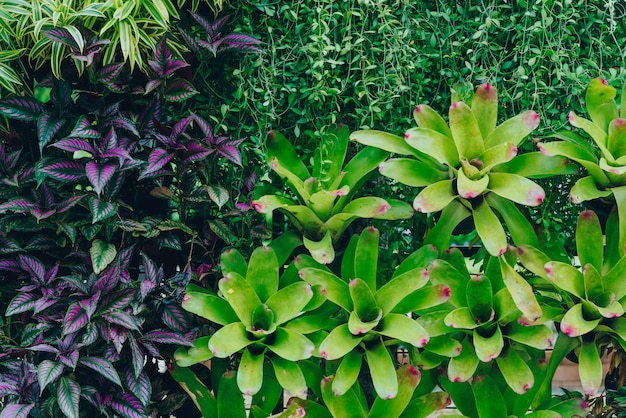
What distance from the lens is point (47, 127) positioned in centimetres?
205

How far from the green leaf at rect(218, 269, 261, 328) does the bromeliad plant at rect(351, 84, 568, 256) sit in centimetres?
61

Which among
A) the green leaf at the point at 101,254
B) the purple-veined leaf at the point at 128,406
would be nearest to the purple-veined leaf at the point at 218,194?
the green leaf at the point at 101,254

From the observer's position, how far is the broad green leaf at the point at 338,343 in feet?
6.62

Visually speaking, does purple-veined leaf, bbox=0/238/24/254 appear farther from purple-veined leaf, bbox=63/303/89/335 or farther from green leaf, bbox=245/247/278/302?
green leaf, bbox=245/247/278/302

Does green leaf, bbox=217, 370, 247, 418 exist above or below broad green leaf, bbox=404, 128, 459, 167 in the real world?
below

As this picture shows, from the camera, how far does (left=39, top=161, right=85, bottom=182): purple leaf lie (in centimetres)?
204

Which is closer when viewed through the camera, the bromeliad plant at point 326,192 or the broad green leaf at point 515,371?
the broad green leaf at point 515,371

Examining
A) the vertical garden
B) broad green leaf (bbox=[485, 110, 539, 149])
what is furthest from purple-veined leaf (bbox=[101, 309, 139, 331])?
broad green leaf (bbox=[485, 110, 539, 149])

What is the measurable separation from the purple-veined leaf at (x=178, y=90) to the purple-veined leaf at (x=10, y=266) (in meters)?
0.76

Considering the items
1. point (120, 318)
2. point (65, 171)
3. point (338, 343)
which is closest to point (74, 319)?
point (120, 318)

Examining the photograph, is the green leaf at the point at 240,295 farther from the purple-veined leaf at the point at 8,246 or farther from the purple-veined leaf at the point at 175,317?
the purple-veined leaf at the point at 8,246

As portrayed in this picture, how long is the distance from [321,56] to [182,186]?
0.69m

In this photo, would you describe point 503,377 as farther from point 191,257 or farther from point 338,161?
point 191,257

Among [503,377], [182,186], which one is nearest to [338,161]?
[182,186]
